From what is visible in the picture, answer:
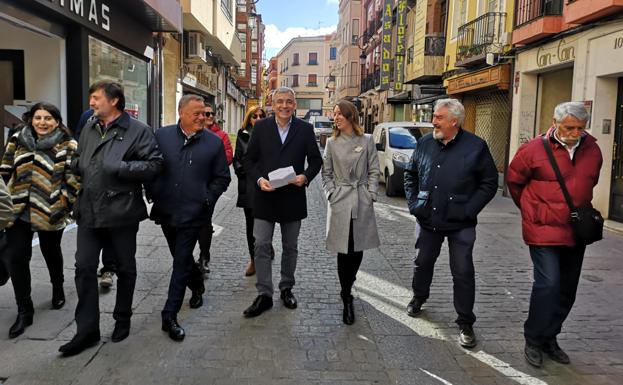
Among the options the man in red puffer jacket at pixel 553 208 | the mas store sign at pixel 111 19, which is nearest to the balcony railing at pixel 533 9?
the mas store sign at pixel 111 19

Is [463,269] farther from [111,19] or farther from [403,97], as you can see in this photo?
[403,97]

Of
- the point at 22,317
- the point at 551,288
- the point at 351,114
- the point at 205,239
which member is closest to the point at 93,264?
the point at 22,317

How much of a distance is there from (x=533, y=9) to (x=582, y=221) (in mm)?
10645

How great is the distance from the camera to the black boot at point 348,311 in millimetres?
4625

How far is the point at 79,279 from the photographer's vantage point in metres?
3.94

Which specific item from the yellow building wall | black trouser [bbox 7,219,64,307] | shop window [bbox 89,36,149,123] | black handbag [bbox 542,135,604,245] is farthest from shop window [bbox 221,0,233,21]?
black handbag [bbox 542,135,604,245]

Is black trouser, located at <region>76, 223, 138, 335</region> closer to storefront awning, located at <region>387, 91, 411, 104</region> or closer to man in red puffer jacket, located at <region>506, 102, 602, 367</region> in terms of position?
man in red puffer jacket, located at <region>506, 102, 602, 367</region>

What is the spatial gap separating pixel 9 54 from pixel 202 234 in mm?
6071

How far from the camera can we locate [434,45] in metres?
20.1

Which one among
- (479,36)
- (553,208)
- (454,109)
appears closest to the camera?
(553,208)

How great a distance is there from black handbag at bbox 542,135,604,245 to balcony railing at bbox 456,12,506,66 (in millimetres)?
12251

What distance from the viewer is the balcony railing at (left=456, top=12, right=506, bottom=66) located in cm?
1512

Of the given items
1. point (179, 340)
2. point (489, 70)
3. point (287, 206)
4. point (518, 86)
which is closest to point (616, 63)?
point (518, 86)

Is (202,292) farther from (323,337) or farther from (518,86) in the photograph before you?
(518,86)
